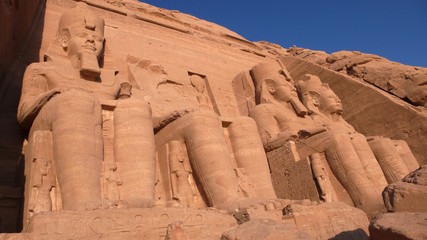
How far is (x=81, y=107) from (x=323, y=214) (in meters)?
2.25

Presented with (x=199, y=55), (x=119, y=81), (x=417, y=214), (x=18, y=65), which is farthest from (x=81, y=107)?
(x=199, y=55)

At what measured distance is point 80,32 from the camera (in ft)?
15.4

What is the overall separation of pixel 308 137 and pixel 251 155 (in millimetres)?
1220

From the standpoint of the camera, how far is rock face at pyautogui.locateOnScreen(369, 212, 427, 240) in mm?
1426

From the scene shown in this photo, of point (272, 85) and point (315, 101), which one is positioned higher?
point (272, 85)

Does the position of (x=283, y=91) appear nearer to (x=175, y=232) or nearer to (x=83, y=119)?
(x=83, y=119)

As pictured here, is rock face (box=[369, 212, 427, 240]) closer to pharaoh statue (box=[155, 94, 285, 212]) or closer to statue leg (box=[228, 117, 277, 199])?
pharaoh statue (box=[155, 94, 285, 212])

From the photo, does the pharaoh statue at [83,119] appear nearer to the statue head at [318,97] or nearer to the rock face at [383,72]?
the statue head at [318,97]

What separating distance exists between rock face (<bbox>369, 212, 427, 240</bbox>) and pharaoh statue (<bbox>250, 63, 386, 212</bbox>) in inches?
101

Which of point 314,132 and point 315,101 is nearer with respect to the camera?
point 314,132

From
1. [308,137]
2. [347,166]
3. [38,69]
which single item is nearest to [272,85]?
[308,137]

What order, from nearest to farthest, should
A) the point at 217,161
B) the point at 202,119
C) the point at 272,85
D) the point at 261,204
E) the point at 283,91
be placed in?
the point at 261,204
the point at 217,161
the point at 202,119
the point at 283,91
the point at 272,85

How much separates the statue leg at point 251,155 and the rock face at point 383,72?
3.61 metres

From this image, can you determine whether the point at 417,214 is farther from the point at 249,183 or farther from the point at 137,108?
the point at 137,108
